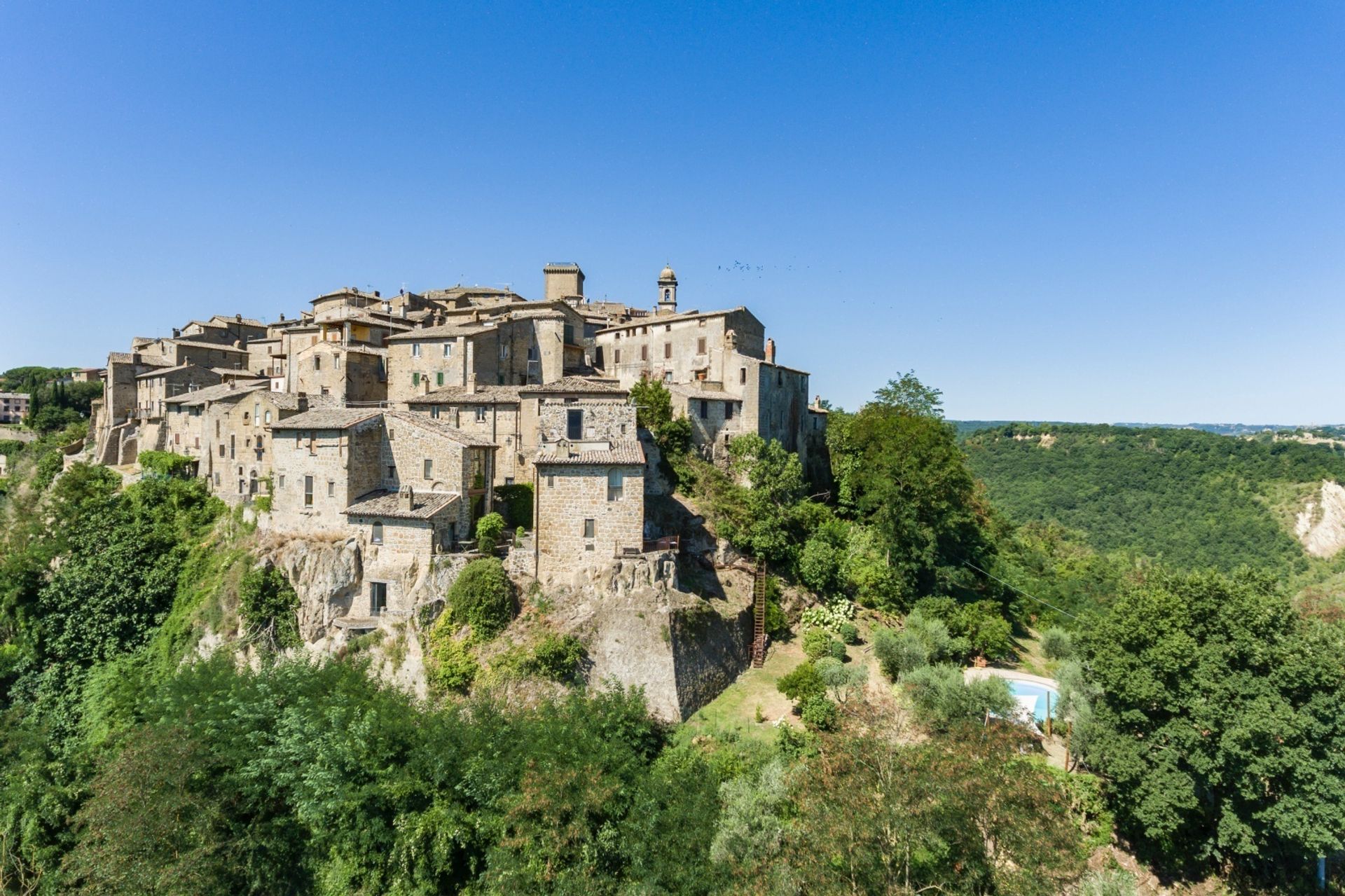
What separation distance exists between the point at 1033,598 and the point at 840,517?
14.9 meters

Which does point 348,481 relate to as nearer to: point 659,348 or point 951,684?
point 659,348

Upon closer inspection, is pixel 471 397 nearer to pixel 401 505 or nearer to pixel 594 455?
pixel 401 505

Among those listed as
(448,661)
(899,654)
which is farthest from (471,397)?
(899,654)

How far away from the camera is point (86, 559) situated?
38.6 meters

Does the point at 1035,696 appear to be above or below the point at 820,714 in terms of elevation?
below

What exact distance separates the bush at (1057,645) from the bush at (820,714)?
1739cm

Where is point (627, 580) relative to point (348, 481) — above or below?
below

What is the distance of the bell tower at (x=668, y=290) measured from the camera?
65938 mm

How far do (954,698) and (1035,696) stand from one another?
6629 millimetres

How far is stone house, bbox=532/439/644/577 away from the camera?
99.6 feet

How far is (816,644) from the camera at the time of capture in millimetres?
33250

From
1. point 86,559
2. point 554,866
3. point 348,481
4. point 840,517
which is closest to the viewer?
point 554,866

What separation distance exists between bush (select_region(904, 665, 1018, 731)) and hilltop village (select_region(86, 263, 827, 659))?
1218cm

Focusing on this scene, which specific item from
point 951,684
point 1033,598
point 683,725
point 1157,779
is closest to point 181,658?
point 683,725
